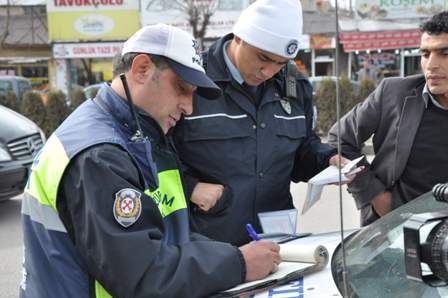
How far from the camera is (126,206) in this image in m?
1.27

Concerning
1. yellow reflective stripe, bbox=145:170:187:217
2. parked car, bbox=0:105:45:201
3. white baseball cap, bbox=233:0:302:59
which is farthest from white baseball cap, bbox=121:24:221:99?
parked car, bbox=0:105:45:201

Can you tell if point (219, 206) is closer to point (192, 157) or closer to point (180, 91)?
point (192, 157)

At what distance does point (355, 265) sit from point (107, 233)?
683 mm

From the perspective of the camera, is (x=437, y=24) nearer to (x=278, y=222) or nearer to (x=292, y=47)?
(x=292, y=47)

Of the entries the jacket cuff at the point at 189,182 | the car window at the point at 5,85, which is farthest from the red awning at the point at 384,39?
the jacket cuff at the point at 189,182

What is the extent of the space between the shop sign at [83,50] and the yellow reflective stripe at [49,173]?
2102 cm

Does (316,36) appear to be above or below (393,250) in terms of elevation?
below

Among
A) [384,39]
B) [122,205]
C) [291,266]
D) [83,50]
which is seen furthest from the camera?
[83,50]

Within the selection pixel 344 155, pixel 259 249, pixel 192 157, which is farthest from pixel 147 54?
pixel 344 155

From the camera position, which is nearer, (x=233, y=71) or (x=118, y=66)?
(x=118, y=66)

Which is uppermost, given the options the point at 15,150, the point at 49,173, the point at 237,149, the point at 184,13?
the point at 49,173

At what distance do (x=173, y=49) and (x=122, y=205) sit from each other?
412mm

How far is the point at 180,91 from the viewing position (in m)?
1.48

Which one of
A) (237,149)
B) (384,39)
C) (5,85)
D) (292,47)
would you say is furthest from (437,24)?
(384,39)
